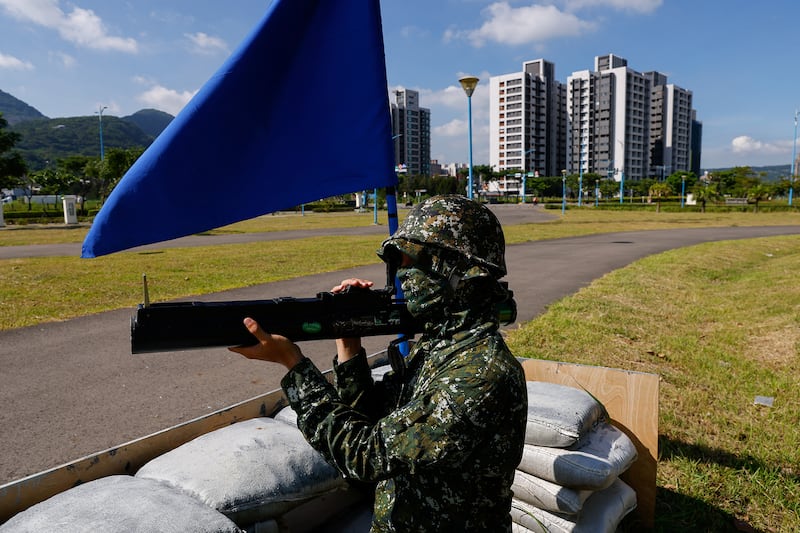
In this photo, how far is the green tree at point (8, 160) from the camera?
40031 mm

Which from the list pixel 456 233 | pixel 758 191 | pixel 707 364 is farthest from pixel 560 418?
pixel 758 191

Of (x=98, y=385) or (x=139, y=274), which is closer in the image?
(x=98, y=385)

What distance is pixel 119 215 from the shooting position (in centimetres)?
227

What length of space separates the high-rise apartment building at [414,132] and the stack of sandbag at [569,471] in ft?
483

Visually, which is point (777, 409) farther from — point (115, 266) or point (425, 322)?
point (115, 266)

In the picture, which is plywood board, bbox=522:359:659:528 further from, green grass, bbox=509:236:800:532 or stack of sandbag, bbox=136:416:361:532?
stack of sandbag, bbox=136:416:361:532

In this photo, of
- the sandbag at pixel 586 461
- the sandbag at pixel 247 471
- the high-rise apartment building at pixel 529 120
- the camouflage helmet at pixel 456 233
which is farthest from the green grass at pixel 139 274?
the high-rise apartment building at pixel 529 120

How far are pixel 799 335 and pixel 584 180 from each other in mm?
109295

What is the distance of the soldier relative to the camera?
1595 millimetres

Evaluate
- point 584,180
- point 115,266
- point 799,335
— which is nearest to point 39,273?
point 115,266

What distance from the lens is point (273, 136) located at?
2807 millimetres

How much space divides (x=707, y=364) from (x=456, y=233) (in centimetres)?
633

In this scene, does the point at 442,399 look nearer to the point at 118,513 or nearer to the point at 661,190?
the point at 118,513

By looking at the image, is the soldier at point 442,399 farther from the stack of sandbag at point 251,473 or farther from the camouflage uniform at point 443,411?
the stack of sandbag at point 251,473
